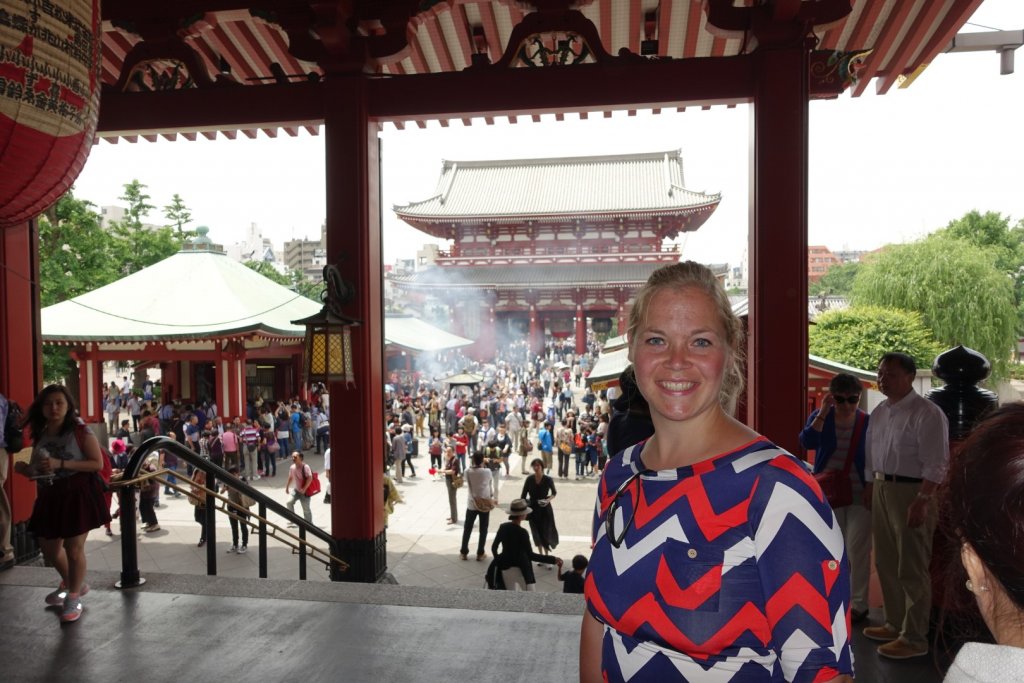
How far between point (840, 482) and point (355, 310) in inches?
108

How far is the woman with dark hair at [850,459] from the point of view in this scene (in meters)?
3.12

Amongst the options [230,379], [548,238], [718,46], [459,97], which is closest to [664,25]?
[718,46]

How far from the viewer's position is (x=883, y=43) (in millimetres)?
4180

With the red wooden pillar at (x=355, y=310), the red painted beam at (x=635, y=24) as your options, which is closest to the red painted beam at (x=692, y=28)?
the red painted beam at (x=635, y=24)

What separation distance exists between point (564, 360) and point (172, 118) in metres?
25.0

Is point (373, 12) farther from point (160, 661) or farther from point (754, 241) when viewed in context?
point (160, 661)

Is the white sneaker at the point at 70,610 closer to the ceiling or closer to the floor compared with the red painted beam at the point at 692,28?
closer to the floor

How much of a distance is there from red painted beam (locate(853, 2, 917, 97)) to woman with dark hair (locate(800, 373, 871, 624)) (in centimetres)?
222

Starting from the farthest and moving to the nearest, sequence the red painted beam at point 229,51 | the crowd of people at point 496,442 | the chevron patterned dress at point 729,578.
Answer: the crowd of people at point 496,442 < the red painted beam at point 229,51 < the chevron patterned dress at point 729,578

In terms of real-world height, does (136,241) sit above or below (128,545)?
above

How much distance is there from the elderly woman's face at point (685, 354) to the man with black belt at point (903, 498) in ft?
6.13

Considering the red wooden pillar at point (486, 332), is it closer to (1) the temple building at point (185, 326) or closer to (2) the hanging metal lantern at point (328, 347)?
(1) the temple building at point (185, 326)

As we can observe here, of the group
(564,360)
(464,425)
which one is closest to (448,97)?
(464,425)

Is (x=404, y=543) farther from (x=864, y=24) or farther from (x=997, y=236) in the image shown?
(x=997, y=236)
